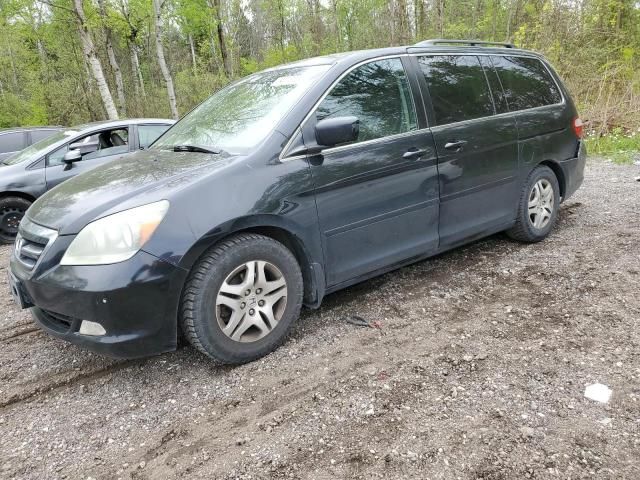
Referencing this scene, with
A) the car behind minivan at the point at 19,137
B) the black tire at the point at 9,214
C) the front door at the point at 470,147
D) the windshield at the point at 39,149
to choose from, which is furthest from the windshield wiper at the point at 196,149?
the car behind minivan at the point at 19,137

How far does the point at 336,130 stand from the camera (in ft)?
9.61

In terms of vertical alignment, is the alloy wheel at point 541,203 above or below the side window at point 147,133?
below

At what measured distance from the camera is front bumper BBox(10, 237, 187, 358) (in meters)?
2.45

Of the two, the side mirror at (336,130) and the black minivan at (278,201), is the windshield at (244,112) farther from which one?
the side mirror at (336,130)

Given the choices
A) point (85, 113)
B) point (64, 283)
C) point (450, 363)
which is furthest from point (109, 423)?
point (85, 113)

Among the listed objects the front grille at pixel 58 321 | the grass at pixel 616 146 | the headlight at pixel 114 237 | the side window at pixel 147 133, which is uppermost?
the side window at pixel 147 133

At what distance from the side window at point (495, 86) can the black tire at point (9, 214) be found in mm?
6178

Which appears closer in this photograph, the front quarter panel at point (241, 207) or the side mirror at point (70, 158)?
the front quarter panel at point (241, 207)

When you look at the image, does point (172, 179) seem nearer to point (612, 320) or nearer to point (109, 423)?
point (109, 423)

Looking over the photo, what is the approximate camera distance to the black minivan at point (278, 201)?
99.9 inches

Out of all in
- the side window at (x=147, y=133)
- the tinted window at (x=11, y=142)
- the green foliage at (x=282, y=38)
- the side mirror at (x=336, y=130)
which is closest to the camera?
the side mirror at (x=336, y=130)

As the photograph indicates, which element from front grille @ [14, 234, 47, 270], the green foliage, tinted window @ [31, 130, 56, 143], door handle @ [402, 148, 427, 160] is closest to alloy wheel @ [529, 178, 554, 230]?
door handle @ [402, 148, 427, 160]

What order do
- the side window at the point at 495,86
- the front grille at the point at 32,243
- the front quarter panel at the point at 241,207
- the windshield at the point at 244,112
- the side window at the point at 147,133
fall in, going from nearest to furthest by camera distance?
the front quarter panel at the point at 241,207, the front grille at the point at 32,243, the windshield at the point at 244,112, the side window at the point at 495,86, the side window at the point at 147,133

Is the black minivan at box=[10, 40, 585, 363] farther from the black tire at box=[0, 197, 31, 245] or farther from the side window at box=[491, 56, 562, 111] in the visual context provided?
the black tire at box=[0, 197, 31, 245]
